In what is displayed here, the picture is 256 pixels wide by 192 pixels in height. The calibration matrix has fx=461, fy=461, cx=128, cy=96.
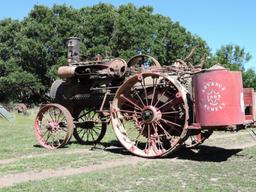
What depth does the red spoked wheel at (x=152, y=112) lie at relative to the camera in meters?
11.0

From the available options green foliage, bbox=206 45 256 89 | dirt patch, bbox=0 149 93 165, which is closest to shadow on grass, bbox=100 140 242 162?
dirt patch, bbox=0 149 93 165

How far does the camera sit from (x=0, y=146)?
568 inches

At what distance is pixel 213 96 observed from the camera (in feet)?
32.3

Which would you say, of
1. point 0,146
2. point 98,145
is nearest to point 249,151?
point 98,145

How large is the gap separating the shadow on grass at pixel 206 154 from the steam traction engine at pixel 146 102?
26cm

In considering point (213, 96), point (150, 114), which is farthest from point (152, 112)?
point (213, 96)

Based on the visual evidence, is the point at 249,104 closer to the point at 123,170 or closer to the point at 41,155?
the point at 123,170

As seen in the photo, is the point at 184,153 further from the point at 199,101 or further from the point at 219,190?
the point at 219,190

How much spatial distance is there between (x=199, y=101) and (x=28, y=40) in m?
36.4

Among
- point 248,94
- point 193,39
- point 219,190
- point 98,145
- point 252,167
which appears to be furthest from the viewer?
point 193,39

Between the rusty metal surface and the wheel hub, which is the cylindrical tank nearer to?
the rusty metal surface

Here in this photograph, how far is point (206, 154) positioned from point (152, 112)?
1820 mm

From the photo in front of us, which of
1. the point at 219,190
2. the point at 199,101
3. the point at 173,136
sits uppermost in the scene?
the point at 199,101

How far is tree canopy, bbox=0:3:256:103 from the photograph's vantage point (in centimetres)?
4366
